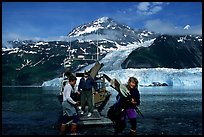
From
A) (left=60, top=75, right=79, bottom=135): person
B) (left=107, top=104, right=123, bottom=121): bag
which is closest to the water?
(left=60, top=75, right=79, bottom=135): person

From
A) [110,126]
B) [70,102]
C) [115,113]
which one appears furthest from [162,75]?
[115,113]

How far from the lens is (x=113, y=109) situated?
11.2 metres

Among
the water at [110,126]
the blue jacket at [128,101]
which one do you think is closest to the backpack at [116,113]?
the blue jacket at [128,101]

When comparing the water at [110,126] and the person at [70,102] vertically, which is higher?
the person at [70,102]

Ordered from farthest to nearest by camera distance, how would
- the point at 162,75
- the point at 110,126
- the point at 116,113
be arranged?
1. the point at 162,75
2. the point at 110,126
3. the point at 116,113

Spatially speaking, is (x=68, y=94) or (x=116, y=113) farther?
(x=68, y=94)

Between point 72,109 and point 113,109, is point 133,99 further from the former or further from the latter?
point 72,109

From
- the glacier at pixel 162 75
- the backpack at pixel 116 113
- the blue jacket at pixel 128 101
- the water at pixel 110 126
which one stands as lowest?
the water at pixel 110 126

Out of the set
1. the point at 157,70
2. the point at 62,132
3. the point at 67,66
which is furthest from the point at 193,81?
the point at 62,132

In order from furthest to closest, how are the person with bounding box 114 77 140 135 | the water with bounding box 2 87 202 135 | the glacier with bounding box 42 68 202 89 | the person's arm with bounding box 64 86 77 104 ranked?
the glacier with bounding box 42 68 202 89 → the water with bounding box 2 87 202 135 → the person's arm with bounding box 64 86 77 104 → the person with bounding box 114 77 140 135

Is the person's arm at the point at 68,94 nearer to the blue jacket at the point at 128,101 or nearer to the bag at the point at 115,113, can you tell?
the bag at the point at 115,113

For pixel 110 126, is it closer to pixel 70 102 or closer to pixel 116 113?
pixel 70 102

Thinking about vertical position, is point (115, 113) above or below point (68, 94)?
below

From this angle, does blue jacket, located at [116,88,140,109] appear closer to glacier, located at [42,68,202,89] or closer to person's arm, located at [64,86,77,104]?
person's arm, located at [64,86,77,104]
